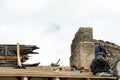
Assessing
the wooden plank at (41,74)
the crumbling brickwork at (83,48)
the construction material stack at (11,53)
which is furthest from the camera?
the crumbling brickwork at (83,48)

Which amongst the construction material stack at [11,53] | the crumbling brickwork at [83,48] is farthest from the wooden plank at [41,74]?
the crumbling brickwork at [83,48]

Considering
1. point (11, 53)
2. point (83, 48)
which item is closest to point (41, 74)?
point (11, 53)

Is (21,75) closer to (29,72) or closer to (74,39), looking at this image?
(29,72)

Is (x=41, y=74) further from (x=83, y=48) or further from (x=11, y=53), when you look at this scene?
(x=83, y=48)

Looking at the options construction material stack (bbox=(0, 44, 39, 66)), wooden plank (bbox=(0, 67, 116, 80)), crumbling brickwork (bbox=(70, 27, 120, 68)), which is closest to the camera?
wooden plank (bbox=(0, 67, 116, 80))

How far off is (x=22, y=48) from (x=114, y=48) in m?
7.81

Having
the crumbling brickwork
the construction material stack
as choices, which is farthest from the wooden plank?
the crumbling brickwork

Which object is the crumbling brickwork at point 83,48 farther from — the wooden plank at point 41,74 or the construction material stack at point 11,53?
the wooden plank at point 41,74

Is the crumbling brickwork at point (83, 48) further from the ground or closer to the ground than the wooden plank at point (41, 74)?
further from the ground

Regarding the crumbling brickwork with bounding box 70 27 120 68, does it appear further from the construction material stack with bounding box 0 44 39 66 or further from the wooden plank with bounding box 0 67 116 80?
the wooden plank with bounding box 0 67 116 80

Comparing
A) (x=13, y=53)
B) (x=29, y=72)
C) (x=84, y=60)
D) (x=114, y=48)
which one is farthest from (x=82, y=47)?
(x=29, y=72)

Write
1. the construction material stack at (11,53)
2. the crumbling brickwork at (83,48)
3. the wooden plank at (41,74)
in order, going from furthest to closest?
the crumbling brickwork at (83,48), the construction material stack at (11,53), the wooden plank at (41,74)

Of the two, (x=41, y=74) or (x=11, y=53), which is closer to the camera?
(x=41, y=74)

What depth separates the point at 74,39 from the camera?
82.4 feet
